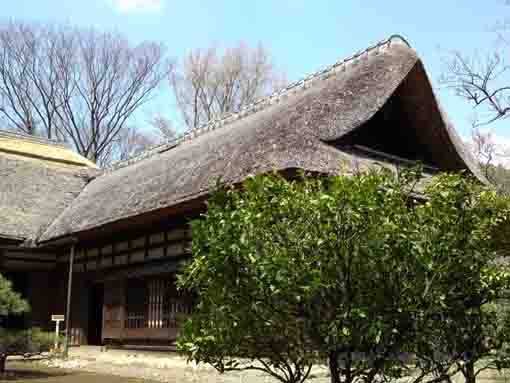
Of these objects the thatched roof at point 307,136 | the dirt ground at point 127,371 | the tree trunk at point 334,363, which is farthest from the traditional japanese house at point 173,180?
the tree trunk at point 334,363

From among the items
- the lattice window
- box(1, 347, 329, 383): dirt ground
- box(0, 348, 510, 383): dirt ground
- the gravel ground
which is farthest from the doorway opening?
the lattice window

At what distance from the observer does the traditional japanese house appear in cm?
907

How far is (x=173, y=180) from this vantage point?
34.2ft

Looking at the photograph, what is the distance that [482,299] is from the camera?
3.40 m

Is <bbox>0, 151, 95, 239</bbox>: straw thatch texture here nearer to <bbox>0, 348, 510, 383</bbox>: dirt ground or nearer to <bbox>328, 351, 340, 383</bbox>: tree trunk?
<bbox>0, 348, 510, 383</bbox>: dirt ground

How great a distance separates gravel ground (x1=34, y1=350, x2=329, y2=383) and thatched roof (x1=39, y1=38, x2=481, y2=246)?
232 centimetres

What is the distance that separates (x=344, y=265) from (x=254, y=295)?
0.49 meters

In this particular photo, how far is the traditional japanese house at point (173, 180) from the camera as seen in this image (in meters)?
9.07

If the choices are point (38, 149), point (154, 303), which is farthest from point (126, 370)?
point (38, 149)

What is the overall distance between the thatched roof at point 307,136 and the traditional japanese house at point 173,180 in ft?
0.08

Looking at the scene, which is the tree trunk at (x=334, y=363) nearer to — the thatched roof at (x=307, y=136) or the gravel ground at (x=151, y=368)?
the gravel ground at (x=151, y=368)

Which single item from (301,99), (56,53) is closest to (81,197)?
(301,99)

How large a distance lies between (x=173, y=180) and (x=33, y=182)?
20.7 ft

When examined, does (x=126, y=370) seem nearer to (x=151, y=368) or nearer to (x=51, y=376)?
(x=151, y=368)
